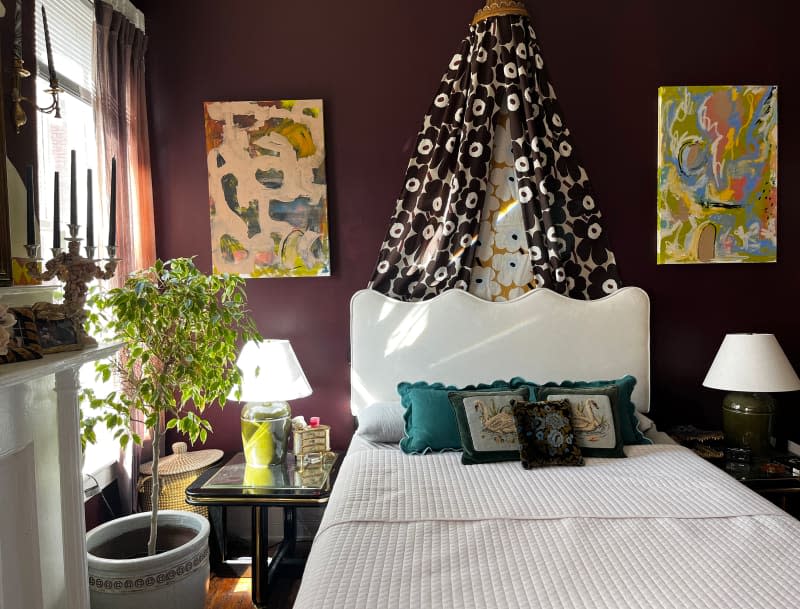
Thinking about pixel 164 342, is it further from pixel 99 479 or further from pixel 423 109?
pixel 423 109

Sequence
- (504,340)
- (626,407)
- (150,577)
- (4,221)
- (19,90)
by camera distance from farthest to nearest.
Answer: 1. (504,340)
2. (626,407)
3. (150,577)
4. (19,90)
5. (4,221)

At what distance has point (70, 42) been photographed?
103 inches

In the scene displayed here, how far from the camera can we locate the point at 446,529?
75.7 inches

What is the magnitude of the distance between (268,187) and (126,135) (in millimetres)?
689

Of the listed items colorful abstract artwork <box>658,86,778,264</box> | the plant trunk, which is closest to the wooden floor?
the plant trunk

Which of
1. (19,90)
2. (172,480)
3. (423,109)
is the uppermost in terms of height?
(423,109)

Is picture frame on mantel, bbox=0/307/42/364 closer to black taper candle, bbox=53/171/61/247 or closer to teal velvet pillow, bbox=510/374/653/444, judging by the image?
black taper candle, bbox=53/171/61/247

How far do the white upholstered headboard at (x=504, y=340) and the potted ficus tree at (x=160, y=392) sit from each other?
0.73 meters

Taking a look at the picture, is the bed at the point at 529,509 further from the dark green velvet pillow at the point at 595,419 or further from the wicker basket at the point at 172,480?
the wicker basket at the point at 172,480

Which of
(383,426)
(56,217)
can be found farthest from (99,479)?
(56,217)

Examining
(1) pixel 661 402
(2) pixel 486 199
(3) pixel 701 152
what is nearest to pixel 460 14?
(2) pixel 486 199

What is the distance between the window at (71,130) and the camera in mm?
2361

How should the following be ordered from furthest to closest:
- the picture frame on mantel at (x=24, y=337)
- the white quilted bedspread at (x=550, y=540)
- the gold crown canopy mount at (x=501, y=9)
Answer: the gold crown canopy mount at (x=501, y=9), the picture frame on mantel at (x=24, y=337), the white quilted bedspread at (x=550, y=540)

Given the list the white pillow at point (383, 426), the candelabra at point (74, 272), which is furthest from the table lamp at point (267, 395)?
the candelabra at point (74, 272)
